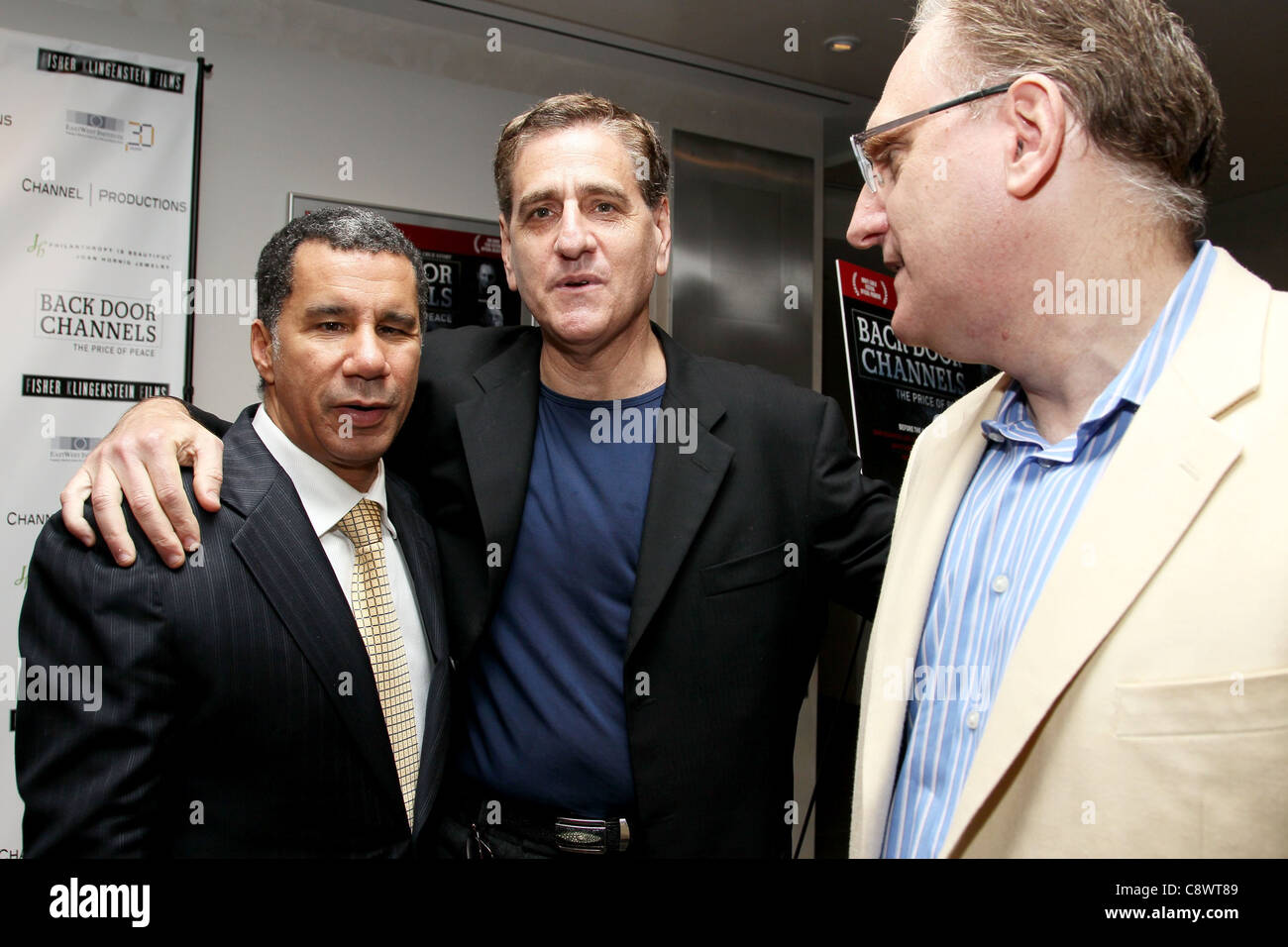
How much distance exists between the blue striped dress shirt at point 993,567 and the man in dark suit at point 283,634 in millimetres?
832

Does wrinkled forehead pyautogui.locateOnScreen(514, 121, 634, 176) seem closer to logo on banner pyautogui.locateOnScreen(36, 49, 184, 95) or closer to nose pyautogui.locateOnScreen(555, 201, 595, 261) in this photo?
nose pyautogui.locateOnScreen(555, 201, 595, 261)

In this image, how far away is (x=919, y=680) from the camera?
46.2 inches

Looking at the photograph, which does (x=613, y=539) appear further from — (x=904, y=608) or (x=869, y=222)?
(x=869, y=222)

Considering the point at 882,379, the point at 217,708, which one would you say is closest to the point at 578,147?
the point at 217,708

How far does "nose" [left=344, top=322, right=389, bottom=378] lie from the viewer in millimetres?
1547

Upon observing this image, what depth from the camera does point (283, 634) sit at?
4.65 ft

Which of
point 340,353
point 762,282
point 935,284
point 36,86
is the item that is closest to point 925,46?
point 935,284

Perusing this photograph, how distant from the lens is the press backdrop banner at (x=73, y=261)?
312 cm

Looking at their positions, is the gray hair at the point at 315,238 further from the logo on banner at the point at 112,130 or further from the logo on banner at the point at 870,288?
the logo on banner at the point at 870,288

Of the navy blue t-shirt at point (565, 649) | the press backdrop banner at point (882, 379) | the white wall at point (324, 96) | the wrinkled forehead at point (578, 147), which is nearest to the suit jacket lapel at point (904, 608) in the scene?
the navy blue t-shirt at point (565, 649)

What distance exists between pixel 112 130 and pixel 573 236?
2.56 meters

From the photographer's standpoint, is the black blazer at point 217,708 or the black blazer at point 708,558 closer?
the black blazer at point 217,708

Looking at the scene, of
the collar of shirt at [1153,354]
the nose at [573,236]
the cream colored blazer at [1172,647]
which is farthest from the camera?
the nose at [573,236]

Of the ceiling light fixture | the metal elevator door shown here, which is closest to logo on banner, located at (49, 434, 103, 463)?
the metal elevator door
